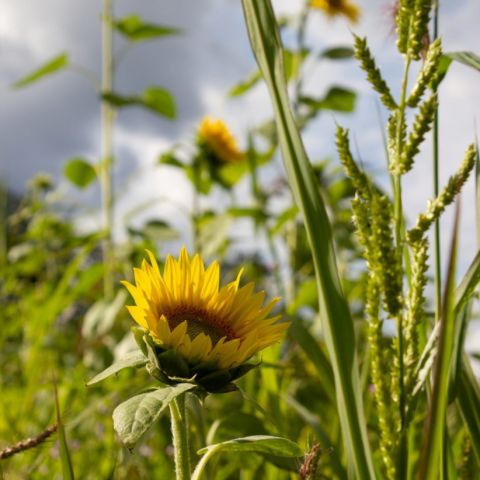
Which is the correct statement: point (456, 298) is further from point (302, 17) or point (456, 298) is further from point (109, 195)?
point (302, 17)

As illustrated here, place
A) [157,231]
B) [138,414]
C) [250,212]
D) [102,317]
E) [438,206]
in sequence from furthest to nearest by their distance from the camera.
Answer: [157,231], [102,317], [250,212], [438,206], [138,414]

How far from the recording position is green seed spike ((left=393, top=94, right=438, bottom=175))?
521 millimetres

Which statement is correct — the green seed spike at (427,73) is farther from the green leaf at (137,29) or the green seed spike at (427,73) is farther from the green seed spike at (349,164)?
the green leaf at (137,29)

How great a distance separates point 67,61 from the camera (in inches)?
93.9

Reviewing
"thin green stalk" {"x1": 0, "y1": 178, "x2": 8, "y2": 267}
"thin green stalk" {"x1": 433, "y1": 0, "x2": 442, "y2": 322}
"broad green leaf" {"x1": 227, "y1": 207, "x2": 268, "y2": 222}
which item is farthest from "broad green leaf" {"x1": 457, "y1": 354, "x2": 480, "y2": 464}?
"thin green stalk" {"x1": 0, "y1": 178, "x2": 8, "y2": 267}

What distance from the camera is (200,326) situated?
22.9 inches

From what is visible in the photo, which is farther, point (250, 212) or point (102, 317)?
point (102, 317)

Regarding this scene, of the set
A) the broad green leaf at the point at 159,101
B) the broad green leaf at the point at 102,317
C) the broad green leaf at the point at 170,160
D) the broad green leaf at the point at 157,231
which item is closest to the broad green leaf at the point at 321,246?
the broad green leaf at the point at 102,317

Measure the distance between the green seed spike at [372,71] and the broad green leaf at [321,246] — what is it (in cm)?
8

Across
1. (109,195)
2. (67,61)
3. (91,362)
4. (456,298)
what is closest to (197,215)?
(109,195)

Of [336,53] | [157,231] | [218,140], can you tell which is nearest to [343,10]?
[336,53]

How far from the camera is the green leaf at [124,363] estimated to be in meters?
0.48

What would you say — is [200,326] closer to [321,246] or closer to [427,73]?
[321,246]

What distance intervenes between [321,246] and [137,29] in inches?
80.9
